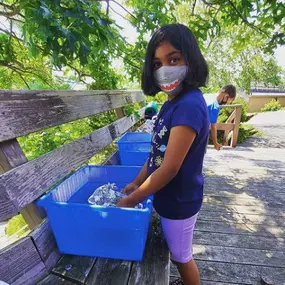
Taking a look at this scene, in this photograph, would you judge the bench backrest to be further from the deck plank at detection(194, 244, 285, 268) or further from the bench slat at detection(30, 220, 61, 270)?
the deck plank at detection(194, 244, 285, 268)

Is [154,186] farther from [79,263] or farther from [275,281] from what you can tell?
[275,281]

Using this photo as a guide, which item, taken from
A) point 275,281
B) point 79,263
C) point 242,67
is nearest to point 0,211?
point 79,263

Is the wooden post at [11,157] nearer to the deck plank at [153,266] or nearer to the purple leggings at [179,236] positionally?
the deck plank at [153,266]

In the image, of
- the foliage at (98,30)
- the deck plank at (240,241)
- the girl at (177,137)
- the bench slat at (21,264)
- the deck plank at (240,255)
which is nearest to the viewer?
the bench slat at (21,264)

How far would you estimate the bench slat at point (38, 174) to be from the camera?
904 millimetres

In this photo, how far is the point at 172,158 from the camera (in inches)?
39.0

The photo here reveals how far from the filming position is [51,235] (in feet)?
3.75

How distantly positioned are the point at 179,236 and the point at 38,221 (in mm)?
730

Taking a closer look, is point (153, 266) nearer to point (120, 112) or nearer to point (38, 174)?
point (38, 174)

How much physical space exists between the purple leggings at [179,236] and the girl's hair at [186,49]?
27.5 inches

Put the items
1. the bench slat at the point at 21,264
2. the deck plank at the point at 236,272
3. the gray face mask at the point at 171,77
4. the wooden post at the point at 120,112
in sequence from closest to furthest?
the bench slat at the point at 21,264 → the gray face mask at the point at 171,77 → the deck plank at the point at 236,272 → the wooden post at the point at 120,112

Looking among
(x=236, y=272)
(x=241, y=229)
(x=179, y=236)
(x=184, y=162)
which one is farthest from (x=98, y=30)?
(x=241, y=229)

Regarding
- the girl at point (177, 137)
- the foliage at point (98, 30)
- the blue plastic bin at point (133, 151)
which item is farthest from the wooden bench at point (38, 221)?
the blue plastic bin at point (133, 151)

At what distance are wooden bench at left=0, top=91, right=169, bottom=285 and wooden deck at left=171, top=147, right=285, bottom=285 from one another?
0.77m
